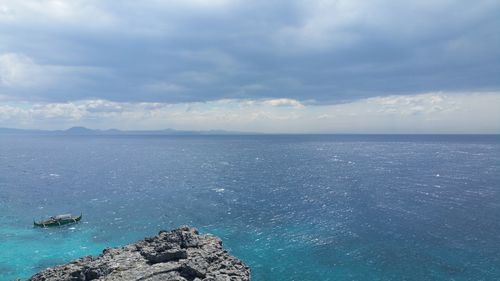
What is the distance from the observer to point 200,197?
118 metres

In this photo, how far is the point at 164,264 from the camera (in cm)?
4316

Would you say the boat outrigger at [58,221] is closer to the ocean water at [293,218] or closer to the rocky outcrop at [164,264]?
the ocean water at [293,218]

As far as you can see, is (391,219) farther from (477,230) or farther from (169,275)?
(169,275)

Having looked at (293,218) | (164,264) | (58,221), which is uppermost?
(164,264)

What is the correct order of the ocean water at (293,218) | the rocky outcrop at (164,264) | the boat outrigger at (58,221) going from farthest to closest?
the boat outrigger at (58,221), the ocean water at (293,218), the rocky outcrop at (164,264)


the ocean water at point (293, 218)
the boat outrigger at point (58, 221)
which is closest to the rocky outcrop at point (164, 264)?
the ocean water at point (293, 218)

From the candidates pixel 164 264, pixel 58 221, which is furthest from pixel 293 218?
pixel 58 221

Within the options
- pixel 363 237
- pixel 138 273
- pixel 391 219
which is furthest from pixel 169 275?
pixel 391 219

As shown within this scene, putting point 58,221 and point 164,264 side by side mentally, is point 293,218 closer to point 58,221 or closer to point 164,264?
point 164,264

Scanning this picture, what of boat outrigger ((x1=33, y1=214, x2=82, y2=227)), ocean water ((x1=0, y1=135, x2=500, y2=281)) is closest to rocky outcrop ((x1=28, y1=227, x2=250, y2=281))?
ocean water ((x1=0, y1=135, x2=500, y2=281))

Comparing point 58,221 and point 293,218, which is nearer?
point 58,221

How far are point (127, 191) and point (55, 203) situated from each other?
80.1 ft

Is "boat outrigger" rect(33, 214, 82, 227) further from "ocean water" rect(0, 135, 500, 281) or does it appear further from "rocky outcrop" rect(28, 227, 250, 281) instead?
"rocky outcrop" rect(28, 227, 250, 281)

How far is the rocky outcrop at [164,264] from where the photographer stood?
4047cm
